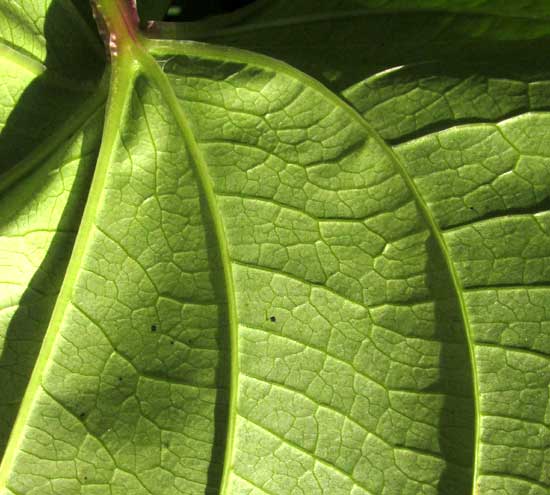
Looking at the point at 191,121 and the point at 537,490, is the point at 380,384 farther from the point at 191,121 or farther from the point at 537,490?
the point at 191,121

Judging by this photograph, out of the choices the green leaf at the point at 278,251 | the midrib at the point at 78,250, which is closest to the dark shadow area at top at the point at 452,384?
the green leaf at the point at 278,251

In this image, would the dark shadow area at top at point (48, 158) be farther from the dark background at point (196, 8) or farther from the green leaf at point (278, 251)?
the dark background at point (196, 8)

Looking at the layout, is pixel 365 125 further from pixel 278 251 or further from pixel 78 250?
pixel 78 250

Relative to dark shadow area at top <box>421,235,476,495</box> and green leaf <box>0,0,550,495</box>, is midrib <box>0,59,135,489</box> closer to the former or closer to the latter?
green leaf <box>0,0,550,495</box>

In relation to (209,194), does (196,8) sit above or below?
above

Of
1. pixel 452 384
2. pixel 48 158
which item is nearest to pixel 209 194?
pixel 48 158

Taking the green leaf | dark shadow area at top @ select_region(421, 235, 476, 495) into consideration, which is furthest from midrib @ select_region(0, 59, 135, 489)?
dark shadow area at top @ select_region(421, 235, 476, 495)

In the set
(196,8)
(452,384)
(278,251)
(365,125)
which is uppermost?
(196,8)
